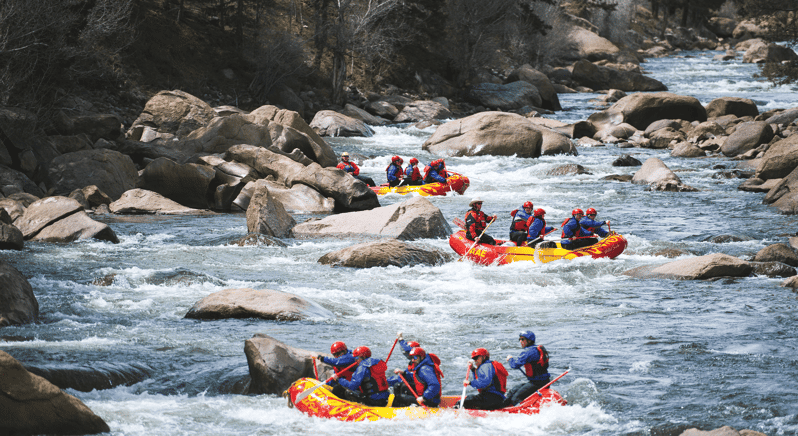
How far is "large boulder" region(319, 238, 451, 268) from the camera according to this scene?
12906mm

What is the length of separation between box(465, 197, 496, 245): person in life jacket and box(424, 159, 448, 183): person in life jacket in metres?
6.52

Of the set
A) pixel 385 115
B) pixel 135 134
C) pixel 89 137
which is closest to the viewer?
pixel 89 137

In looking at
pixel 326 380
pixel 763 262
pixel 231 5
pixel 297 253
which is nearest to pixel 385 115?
pixel 231 5

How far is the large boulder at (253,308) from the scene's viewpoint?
9844 millimetres

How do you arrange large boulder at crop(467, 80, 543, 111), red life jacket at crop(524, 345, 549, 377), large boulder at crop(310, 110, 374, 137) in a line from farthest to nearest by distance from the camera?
large boulder at crop(467, 80, 543, 111)
large boulder at crop(310, 110, 374, 137)
red life jacket at crop(524, 345, 549, 377)

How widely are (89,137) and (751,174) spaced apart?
19.2 meters

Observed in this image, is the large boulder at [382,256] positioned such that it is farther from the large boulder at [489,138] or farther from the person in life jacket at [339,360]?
the large boulder at [489,138]

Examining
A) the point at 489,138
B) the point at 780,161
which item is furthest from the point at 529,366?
the point at 489,138

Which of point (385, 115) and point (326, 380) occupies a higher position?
point (385, 115)

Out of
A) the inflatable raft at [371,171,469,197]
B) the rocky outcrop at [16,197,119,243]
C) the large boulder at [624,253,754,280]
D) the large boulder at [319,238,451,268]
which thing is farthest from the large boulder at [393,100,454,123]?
the large boulder at [624,253,754,280]

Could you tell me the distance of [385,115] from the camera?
36250mm

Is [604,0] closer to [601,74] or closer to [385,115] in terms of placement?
[601,74]

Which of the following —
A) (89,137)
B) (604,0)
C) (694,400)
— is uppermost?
(604,0)

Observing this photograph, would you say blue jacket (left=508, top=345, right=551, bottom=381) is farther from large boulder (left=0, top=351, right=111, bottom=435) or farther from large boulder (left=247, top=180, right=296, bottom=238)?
large boulder (left=247, top=180, right=296, bottom=238)
